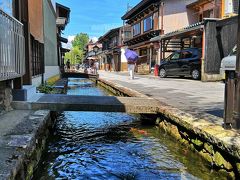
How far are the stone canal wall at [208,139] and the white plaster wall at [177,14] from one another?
765 inches

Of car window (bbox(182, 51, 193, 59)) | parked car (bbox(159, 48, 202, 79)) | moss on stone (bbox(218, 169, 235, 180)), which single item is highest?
car window (bbox(182, 51, 193, 59))

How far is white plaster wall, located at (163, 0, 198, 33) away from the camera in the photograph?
24.4 m

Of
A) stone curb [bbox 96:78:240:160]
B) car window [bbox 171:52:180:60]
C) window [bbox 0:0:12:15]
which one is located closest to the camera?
stone curb [bbox 96:78:240:160]

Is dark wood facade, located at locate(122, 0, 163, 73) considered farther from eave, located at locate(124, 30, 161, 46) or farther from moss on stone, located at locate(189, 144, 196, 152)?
moss on stone, located at locate(189, 144, 196, 152)

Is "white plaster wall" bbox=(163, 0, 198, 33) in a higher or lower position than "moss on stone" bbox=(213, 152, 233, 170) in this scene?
higher

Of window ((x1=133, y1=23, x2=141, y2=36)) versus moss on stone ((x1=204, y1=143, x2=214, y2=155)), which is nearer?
moss on stone ((x1=204, y1=143, x2=214, y2=155))

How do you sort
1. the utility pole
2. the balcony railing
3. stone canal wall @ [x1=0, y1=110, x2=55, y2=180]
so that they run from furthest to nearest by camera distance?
the balcony railing
the utility pole
stone canal wall @ [x1=0, y1=110, x2=55, y2=180]

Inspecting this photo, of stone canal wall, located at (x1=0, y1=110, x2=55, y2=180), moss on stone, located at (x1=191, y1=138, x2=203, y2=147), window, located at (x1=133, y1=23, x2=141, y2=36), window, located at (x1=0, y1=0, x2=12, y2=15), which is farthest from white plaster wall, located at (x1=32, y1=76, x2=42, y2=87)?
window, located at (x1=133, y1=23, x2=141, y2=36)

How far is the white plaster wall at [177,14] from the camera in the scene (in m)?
24.4

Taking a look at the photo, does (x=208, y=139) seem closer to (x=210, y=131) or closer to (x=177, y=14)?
(x=210, y=131)

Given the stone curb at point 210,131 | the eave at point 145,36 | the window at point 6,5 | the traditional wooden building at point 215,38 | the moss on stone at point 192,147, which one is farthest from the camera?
the eave at point 145,36

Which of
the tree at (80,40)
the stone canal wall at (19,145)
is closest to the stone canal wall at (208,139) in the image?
the stone canal wall at (19,145)

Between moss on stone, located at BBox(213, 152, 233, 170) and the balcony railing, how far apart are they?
3454 millimetres

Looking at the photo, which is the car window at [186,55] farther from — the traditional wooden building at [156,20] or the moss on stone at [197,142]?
the moss on stone at [197,142]
